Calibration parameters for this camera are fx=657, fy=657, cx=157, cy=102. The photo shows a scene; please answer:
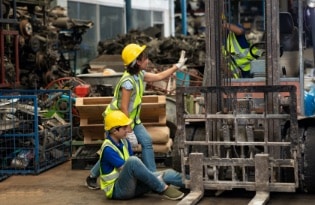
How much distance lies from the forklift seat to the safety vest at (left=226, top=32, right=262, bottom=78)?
1.83ft

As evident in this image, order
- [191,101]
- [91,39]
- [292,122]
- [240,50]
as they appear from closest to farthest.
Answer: [292,122]
[240,50]
[191,101]
[91,39]

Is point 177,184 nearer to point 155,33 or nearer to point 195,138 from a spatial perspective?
point 195,138

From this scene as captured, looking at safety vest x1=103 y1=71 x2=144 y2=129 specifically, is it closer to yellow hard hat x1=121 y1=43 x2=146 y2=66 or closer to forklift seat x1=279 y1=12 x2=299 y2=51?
yellow hard hat x1=121 y1=43 x2=146 y2=66

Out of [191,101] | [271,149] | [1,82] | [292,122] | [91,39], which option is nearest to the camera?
[292,122]

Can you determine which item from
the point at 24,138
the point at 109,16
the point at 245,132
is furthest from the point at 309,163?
the point at 109,16

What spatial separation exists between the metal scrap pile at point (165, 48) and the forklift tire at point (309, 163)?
1050 cm

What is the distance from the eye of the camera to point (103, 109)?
32.3 feet

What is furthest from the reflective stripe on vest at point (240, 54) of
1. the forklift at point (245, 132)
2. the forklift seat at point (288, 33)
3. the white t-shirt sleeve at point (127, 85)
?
the white t-shirt sleeve at point (127, 85)

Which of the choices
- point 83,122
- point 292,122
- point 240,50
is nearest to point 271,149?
point 292,122

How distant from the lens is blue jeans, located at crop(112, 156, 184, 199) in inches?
A: 283

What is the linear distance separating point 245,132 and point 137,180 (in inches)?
54.3

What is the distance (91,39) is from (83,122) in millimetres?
14385

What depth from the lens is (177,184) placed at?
25.2 feet

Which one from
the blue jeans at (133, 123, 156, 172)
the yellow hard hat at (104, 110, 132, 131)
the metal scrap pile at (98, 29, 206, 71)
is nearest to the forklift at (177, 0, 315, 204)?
the blue jeans at (133, 123, 156, 172)
